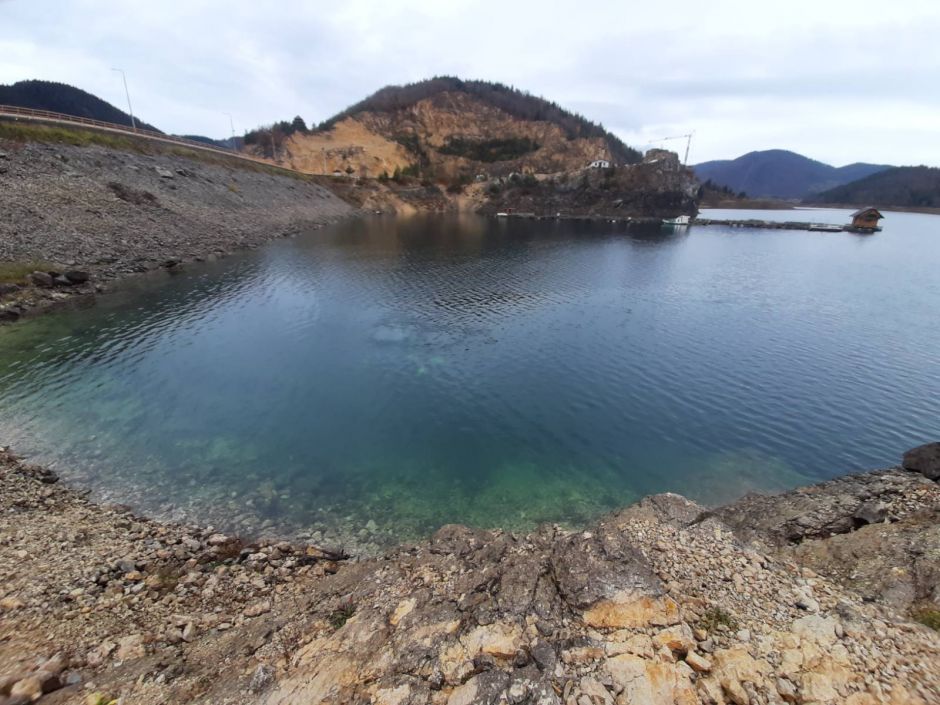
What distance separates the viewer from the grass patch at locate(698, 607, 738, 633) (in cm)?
1012

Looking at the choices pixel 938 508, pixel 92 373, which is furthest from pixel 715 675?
pixel 92 373

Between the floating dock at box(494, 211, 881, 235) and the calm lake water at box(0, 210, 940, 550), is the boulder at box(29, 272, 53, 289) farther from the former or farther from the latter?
the floating dock at box(494, 211, 881, 235)

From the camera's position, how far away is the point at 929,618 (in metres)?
10.0

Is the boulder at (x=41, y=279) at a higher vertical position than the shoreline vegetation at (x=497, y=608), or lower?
higher

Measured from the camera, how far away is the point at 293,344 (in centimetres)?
3825

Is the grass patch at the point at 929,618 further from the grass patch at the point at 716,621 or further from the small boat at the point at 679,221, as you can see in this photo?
the small boat at the point at 679,221

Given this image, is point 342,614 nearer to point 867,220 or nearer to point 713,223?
point 713,223

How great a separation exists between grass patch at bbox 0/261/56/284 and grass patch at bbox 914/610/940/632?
2520 inches

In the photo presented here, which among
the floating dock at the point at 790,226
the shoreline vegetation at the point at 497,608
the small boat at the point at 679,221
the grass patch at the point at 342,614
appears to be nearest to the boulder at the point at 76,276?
the shoreline vegetation at the point at 497,608

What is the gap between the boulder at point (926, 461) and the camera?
742 inches

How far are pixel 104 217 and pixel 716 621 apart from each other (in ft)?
250

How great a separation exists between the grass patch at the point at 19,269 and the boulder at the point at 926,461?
6986 cm

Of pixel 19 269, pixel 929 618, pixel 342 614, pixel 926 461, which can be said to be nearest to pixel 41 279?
pixel 19 269

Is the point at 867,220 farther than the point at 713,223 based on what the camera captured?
No
